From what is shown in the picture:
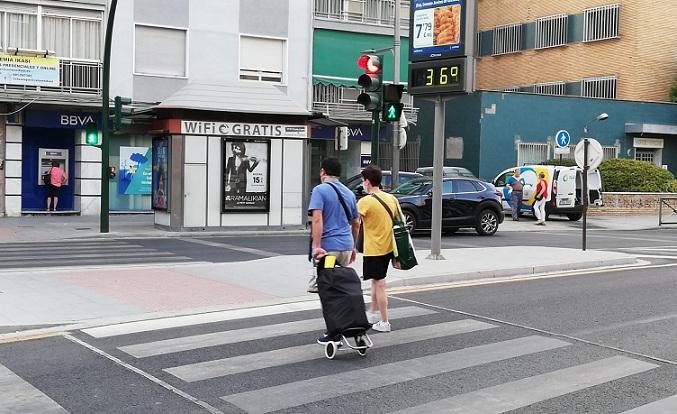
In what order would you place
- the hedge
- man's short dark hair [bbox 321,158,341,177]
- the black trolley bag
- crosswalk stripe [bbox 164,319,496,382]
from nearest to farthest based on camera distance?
crosswalk stripe [bbox 164,319,496,382], the black trolley bag, man's short dark hair [bbox 321,158,341,177], the hedge

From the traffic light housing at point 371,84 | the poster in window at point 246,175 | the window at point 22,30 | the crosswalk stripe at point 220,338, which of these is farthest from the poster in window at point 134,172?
the crosswalk stripe at point 220,338

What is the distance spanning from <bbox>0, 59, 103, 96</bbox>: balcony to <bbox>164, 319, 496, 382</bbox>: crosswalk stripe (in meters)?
19.5

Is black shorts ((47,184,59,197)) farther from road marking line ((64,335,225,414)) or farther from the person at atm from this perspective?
road marking line ((64,335,225,414))

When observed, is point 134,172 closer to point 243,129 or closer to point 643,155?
point 243,129

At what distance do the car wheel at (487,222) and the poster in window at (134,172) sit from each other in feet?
37.5

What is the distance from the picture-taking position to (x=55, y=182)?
25.4 m

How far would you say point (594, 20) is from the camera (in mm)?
40938

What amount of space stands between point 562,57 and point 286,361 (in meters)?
38.5

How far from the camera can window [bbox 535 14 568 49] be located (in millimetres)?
42303

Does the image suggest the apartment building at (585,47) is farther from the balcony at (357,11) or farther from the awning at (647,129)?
the balcony at (357,11)

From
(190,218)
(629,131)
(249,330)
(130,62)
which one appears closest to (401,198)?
(190,218)

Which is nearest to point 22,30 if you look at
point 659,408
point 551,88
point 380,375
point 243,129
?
point 243,129

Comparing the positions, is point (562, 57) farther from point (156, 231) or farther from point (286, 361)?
point (286, 361)

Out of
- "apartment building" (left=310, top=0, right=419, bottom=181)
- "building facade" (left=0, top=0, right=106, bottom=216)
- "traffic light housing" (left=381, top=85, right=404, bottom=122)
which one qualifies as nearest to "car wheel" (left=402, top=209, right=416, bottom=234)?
"traffic light housing" (left=381, top=85, right=404, bottom=122)
